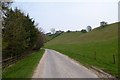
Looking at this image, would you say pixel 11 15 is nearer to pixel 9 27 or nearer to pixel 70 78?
pixel 9 27

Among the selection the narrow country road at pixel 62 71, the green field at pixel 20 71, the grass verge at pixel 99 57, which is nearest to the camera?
the narrow country road at pixel 62 71

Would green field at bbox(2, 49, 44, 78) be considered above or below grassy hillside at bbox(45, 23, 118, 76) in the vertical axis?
below

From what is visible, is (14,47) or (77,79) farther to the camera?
(14,47)

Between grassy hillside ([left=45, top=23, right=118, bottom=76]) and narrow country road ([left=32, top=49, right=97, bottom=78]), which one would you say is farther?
grassy hillside ([left=45, top=23, right=118, bottom=76])

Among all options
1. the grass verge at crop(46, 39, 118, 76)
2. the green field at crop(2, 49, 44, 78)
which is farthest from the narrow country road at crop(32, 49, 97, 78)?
the grass verge at crop(46, 39, 118, 76)

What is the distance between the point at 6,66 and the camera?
93.6 feet

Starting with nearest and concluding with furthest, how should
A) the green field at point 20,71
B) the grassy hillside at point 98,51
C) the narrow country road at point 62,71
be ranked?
the narrow country road at point 62,71, the green field at point 20,71, the grassy hillside at point 98,51

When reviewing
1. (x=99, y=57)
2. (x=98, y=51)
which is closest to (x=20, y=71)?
(x=99, y=57)

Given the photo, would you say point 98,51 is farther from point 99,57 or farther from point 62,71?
point 62,71

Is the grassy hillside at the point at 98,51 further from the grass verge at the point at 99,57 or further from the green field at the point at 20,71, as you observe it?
the green field at the point at 20,71

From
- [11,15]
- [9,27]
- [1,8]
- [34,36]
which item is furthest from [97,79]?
[34,36]

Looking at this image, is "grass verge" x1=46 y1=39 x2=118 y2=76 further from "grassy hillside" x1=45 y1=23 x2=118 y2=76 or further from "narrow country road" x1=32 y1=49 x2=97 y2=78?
"narrow country road" x1=32 y1=49 x2=97 y2=78

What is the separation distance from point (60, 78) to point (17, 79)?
8.32 feet

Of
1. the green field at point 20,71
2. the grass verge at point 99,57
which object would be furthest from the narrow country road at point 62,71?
the grass verge at point 99,57
